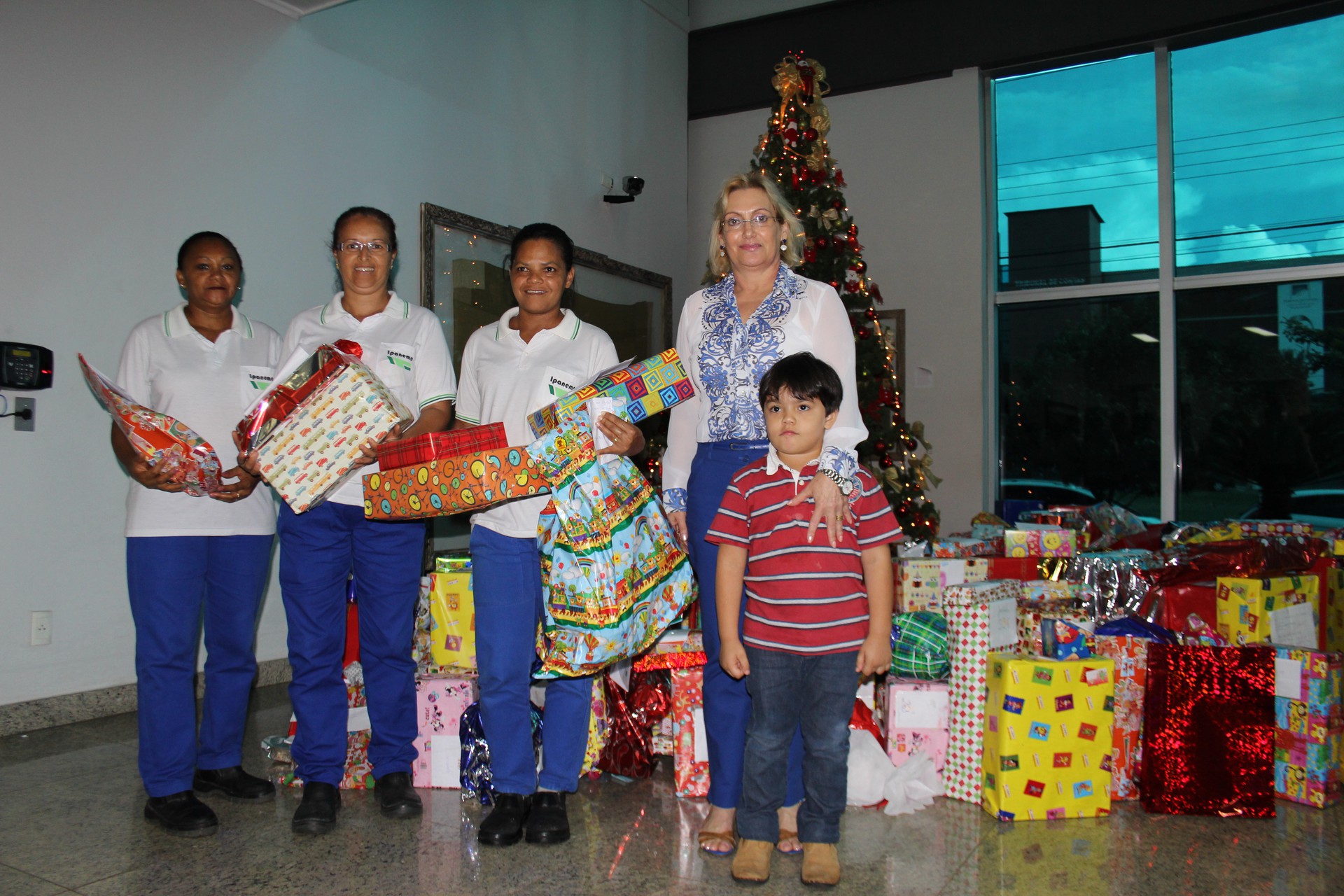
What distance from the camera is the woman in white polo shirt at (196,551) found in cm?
231

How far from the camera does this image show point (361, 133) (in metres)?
4.48

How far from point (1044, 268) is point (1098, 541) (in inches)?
133

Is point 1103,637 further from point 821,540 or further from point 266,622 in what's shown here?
point 266,622

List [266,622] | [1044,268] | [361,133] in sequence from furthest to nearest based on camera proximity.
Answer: [1044,268] → [361,133] → [266,622]

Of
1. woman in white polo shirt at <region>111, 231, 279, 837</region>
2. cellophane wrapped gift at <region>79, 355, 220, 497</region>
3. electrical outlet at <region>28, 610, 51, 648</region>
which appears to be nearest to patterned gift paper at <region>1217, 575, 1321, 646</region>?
woman in white polo shirt at <region>111, 231, 279, 837</region>

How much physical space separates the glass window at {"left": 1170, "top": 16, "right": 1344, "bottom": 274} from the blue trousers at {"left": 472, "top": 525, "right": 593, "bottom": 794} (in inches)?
222

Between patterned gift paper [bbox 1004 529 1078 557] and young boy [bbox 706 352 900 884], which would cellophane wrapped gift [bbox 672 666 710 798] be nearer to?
young boy [bbox 706 352 900 884]

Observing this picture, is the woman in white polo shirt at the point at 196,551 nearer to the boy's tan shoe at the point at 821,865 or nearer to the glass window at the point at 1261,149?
the boy's tan shoe at the point at 821,865

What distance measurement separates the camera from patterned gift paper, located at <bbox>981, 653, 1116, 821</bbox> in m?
2.41

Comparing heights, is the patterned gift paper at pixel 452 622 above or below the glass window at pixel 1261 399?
below

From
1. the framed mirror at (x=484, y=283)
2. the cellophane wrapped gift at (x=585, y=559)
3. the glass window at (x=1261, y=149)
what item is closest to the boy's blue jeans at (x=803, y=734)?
the cellophane wrapped gift at (x=585, y=559)

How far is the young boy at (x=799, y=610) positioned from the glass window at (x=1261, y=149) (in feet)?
17.7

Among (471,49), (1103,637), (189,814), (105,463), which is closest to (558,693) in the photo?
(189,814)

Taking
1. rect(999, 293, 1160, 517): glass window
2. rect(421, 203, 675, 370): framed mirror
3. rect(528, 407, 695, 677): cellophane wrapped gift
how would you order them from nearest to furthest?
rect(528, 407, 695, 677): cellophane wrapped gift → rect(421, 203, 675, 370): framed mirror → rect(999, 293, 1160, 517): glass window
